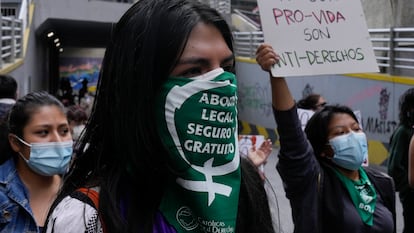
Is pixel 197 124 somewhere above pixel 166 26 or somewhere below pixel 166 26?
below

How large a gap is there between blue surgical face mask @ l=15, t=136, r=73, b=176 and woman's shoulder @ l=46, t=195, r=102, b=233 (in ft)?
6.62

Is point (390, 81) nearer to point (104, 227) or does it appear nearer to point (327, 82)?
point (327, 82)

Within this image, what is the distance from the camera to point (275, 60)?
2809 millimetres

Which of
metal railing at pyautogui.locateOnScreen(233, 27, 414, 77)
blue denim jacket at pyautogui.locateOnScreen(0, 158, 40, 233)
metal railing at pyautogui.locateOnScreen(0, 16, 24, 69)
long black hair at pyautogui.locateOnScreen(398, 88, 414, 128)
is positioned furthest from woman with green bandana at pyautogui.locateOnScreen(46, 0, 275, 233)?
metal railing at pyautogui.locateOnScreen(0, 16, 24, 69)

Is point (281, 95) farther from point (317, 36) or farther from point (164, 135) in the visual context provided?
point (164, 135)

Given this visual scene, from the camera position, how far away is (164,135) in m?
1.51

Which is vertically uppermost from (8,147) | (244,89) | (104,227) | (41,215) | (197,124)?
(197,124)

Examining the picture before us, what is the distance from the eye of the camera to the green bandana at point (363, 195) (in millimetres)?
3273

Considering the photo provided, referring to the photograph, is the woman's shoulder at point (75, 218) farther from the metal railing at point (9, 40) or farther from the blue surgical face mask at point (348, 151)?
the metal railing at point (9, 40)

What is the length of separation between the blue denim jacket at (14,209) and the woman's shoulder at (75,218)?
1.63m

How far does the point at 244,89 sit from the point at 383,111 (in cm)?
734

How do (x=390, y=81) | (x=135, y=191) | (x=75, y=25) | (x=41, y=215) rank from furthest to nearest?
(x=75, y=25) < (x=390, y=81) < (x=41, y=215) < (x=135, y=191)

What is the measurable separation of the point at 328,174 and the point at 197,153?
2160mm

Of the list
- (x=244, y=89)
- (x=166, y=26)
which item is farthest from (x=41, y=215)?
(x=244, y=89)
